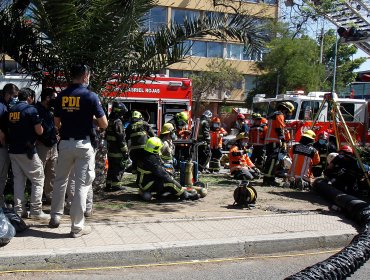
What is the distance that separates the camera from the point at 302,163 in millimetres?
9977

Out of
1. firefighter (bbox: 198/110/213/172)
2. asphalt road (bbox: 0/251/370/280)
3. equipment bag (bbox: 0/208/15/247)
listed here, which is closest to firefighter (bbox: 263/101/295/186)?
firefighter (bbox: 198/110/213/172)

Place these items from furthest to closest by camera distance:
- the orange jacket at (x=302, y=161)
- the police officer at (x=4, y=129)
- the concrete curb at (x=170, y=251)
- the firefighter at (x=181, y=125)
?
the firefighter at (x=181, y=125)
the orange jacket at (x=302, y=161)
the police officer at (x=4, y=129)
the concrete curb at (x=170, y=251)

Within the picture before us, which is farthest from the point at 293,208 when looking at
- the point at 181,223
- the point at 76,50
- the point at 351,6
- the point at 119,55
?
the point at 351,6

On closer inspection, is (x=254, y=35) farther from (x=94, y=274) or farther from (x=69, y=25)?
(x=94, y=274)

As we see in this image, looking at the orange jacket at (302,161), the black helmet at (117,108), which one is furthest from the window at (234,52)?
the black helmet at (117,108)

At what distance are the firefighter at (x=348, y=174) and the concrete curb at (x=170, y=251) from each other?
280cm

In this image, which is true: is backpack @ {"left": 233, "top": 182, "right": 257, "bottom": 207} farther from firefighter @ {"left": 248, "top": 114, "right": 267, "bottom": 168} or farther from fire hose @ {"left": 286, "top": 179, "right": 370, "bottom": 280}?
firefighter @ {"left": 248, "top": 114, "right": 267, "bottom": 168}

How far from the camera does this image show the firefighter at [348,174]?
914cm

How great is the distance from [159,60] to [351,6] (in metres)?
5.63

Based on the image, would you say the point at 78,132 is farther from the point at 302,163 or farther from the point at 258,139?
the point at 258,139

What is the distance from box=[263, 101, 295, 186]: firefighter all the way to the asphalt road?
4932 millimetres

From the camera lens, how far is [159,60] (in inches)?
334

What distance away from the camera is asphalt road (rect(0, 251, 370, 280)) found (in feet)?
16.1

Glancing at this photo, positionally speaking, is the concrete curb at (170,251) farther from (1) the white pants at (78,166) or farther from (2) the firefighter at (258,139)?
(2) the firefighter at (258,139)
